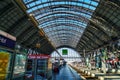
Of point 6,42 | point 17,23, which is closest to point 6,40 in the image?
point 6,42

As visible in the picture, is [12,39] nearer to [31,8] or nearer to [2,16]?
[2,16]

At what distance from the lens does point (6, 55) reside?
8.15 m

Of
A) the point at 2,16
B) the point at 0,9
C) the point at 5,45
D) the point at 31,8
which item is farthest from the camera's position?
the point at 31,8

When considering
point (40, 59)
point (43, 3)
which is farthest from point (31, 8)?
point (40, 59)

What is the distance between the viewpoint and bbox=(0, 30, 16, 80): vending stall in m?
7.71

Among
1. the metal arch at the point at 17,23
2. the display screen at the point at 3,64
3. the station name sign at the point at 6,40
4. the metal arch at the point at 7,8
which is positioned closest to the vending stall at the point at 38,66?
the metal arch at the point at 7,8

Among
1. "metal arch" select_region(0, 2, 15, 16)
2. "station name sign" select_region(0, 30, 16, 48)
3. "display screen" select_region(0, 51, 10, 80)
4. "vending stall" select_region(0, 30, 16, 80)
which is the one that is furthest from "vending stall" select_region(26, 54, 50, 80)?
"display screen" select_region(0, 51, 10, 80)

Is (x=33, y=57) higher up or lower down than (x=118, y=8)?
lower down

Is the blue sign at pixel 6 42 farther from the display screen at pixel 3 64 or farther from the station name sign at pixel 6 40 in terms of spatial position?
the display screen at pixel 3 64

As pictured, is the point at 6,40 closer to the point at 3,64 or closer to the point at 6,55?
the point at 6,55

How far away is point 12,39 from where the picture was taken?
29.2 ft

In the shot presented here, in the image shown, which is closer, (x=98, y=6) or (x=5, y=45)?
(x=5, y=45)

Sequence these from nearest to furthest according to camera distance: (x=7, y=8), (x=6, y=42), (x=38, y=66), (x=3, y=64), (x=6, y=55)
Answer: (x=3, y=64), (x=6, y=55), (x=6, y=42), (x=38, y=66), (x=7, y=8)

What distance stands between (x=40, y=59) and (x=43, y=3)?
905 inches
